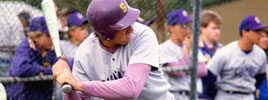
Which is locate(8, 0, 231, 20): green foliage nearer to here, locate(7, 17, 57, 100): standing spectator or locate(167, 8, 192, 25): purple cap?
locate(167, 8, 192, 25): purple cap

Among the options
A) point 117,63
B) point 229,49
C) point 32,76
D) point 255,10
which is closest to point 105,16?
point 117,63

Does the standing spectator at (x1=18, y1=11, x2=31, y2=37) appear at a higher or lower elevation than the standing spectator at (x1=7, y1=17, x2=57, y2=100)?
higher

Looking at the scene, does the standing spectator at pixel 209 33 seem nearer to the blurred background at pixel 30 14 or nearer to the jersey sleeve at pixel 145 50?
the blurred background at pixel 30 14

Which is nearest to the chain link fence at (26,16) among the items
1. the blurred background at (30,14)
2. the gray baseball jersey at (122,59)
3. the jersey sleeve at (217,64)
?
the blurred background at (30,14)

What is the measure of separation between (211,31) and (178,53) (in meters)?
1.51

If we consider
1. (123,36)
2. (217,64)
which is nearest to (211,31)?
(217,64)

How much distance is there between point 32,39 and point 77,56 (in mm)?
2126

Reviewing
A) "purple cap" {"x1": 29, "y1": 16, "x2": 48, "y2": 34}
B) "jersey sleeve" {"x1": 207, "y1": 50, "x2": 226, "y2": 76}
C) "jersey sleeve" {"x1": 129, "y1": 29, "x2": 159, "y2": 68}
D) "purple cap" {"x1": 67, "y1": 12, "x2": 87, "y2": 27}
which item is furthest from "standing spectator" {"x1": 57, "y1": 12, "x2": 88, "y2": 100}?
"jersey sleeve" {"x1": 129, "y1": 29, "x2": 159, "y2": 68}

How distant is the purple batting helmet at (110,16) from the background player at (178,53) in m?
2.62

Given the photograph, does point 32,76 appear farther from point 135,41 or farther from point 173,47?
point 135,41

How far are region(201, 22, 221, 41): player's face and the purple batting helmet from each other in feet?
14.4

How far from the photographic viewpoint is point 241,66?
629cm

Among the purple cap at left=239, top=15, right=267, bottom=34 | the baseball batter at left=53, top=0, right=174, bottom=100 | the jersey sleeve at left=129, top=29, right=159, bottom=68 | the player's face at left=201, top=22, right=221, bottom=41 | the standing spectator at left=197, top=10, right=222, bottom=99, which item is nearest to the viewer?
the baseball batter at left=53, top=0, right=174, bottom=100

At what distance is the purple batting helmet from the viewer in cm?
303
